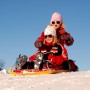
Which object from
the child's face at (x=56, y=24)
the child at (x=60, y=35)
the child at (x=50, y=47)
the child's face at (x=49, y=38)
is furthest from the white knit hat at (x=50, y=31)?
the child's face at (x=56, y=24)

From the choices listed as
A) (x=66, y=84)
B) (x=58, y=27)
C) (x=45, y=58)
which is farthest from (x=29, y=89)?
(x=58, y=27)

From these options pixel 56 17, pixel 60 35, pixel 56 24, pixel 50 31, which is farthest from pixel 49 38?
pixel 56 17

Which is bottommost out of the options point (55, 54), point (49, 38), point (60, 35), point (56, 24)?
point (55, 54)

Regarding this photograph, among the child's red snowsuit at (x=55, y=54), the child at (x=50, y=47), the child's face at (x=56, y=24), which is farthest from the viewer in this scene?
the child's face at (x=56, y=24)

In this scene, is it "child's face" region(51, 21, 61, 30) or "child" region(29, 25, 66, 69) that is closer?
"child" region(29, 25, 66, 69)

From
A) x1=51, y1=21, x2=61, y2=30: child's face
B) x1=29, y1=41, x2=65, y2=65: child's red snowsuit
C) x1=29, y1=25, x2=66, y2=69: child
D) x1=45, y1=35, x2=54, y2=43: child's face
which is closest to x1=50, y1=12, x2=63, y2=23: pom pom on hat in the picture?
x1=51, y1=21, x2=61, y2=30: child's face

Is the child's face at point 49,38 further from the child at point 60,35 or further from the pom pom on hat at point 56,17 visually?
the pom pom on hat at point 56,17

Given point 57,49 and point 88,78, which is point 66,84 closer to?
point 88,78

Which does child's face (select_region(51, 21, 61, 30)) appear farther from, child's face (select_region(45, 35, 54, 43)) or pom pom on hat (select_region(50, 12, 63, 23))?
child's face (select_region(45, 35, 54, 43))

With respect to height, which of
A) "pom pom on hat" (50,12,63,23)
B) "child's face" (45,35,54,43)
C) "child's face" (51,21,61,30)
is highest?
"pom pom on hat" (50,12,63,23)

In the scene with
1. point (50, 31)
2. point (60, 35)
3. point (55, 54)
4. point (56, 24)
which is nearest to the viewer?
point (55, 54)

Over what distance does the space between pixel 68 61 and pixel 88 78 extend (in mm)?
4095

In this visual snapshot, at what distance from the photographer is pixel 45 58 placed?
11.6 metres

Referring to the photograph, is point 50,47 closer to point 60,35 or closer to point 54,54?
point 54,54
